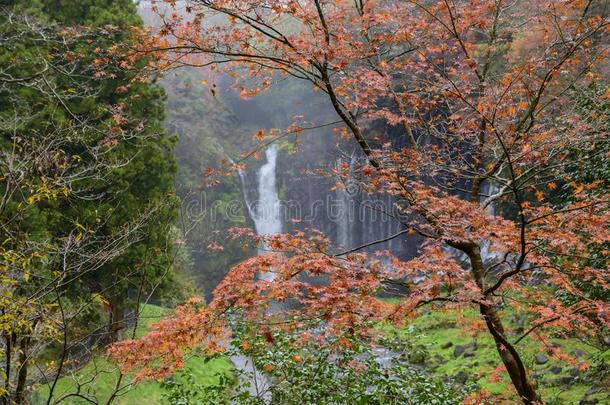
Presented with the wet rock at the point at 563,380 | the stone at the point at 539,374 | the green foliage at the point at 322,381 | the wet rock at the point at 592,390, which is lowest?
the wet rock at the point at 592,390

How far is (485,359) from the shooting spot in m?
12.3

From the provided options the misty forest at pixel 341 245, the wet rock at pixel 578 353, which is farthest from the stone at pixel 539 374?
the wet rock at pixel 578 353

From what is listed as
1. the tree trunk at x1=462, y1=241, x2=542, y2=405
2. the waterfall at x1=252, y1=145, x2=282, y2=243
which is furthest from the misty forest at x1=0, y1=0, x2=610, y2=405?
the waterfall at x1=252, y1=145, x2=282, y2=243

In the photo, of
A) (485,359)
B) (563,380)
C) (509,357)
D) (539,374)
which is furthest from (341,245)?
(485,359)

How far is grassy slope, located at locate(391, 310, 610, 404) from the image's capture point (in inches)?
263

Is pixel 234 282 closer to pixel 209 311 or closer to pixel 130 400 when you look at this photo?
pixel 209 311

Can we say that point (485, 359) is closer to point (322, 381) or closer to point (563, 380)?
point (563, 380)

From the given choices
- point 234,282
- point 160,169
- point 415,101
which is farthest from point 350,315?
point 160,169

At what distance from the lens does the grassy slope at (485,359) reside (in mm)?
6688

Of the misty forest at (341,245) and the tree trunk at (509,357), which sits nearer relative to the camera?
the misty forest at (341,245)

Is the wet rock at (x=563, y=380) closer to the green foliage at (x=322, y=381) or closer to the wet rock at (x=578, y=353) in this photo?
the wet rock at (x=578, y=353)

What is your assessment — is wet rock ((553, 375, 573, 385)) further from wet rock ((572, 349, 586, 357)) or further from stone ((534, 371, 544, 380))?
wet rock ((572, 349, 586, 357))

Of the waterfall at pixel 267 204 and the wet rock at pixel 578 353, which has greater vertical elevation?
the waterfall at pixel 267 204

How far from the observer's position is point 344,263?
14.3ft
